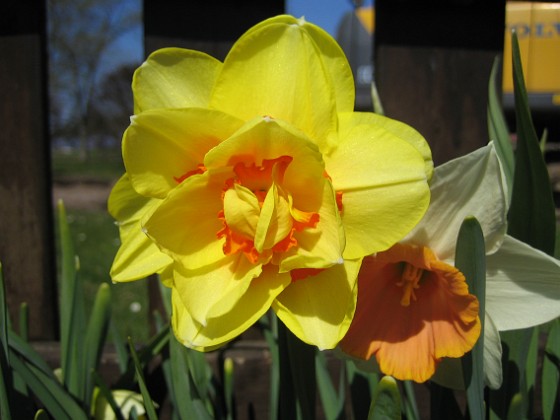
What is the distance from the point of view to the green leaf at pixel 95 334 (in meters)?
0.82

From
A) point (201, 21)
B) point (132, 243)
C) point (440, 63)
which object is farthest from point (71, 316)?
point (440, 63)

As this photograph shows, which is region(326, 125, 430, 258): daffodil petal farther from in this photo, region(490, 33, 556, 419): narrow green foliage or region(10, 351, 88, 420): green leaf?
region(10, 351, 88, 420): green leaf

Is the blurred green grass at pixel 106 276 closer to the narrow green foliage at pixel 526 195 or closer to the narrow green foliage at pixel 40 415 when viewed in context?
the narrow green foliage at pixel 40 415

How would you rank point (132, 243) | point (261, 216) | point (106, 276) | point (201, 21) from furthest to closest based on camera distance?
point (106, 276) < point (201, 21) < point (132, 243) < point (261, 216)

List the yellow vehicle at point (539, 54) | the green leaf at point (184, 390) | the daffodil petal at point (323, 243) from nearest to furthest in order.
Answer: the daffodil petal at point (323, 243)
the green leaf at point (184, 390)
the yellow vehicle at point (539, 54)

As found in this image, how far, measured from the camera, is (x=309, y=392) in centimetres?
58

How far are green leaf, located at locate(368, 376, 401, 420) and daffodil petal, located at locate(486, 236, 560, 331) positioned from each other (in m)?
0.15

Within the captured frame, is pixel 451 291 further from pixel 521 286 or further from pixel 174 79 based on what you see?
pixel 174 79

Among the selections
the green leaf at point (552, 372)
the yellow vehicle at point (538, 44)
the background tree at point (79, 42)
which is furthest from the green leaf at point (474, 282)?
the background tree at point (79, 42)

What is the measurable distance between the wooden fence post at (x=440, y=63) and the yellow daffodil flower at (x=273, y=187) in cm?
72

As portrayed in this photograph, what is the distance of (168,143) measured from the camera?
48cm

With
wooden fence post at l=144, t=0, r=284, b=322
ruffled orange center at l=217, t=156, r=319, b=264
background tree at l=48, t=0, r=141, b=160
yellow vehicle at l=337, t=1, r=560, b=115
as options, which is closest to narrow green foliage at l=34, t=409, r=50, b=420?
ruffled orange center at l=217, t=156, r=319, b=264

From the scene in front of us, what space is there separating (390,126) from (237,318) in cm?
21

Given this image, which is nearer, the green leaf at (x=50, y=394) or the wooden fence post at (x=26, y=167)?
the green leaf at (x=50, y=394)
